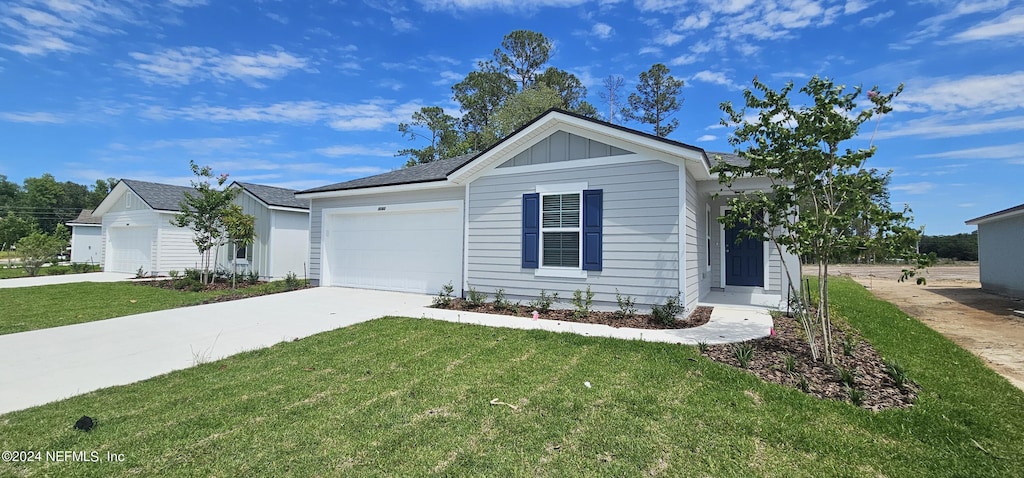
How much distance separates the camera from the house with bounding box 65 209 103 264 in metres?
23.7

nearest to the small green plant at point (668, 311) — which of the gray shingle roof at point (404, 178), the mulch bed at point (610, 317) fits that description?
the mulch bed at point (610, 317)

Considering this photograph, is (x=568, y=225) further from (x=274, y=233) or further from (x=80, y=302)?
(x=80, y=302)

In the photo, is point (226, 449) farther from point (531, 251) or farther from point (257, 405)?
point (531, 251)

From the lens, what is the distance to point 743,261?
9852 millimetres

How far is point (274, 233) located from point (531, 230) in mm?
9979

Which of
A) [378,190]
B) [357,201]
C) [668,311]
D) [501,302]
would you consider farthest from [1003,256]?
[357,201]

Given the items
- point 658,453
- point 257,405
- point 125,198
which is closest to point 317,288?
point 257,405

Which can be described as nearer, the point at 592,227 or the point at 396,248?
the point at 592,227

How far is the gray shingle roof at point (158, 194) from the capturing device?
15914 mm

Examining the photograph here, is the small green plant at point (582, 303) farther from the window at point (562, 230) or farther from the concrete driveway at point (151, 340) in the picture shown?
the concrete driveway at point (151, 340)

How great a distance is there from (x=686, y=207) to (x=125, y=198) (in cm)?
A: 2233

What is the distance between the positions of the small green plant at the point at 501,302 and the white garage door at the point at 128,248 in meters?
16.2

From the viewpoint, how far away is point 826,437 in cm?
285

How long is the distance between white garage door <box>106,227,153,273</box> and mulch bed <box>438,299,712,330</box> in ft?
53.2
